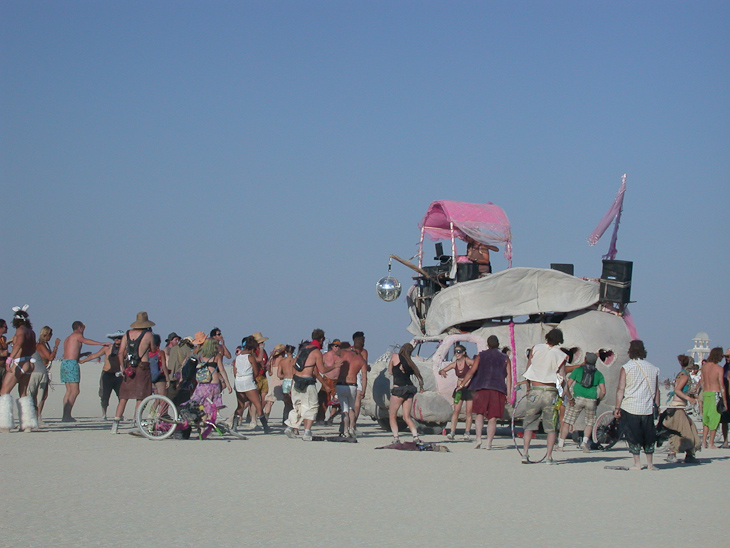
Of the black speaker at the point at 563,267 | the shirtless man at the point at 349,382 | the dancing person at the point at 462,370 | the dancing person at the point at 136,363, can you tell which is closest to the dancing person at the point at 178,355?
the dancing person at the point at 136,363

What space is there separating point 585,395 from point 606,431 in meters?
0.66

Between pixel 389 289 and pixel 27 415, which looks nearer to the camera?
pixel 27 415

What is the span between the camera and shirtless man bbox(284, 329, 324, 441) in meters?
14.2

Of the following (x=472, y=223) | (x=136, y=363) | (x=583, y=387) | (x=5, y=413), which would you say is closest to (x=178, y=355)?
(x=136, y=363)

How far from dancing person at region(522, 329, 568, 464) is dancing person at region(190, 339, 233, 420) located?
467cm

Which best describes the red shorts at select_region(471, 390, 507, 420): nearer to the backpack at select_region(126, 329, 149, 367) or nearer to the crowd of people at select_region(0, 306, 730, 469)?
the crowd of people at select_region(0, 306, 730, 469)

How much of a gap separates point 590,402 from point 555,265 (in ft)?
15.8

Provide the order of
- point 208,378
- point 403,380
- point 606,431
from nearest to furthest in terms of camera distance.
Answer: point 403,380
point 208,378
point 606,431

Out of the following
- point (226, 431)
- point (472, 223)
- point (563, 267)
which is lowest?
point (226, 431)

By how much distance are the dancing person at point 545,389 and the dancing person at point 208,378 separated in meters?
4.67

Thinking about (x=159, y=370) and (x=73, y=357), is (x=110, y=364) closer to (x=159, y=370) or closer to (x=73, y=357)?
(x=73, y=357)

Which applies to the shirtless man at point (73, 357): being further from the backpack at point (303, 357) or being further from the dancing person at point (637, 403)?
the dancing person at point (637, 403)

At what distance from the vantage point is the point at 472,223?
20297 millimetres

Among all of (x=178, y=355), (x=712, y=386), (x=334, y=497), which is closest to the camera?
(x=334, y=497)
